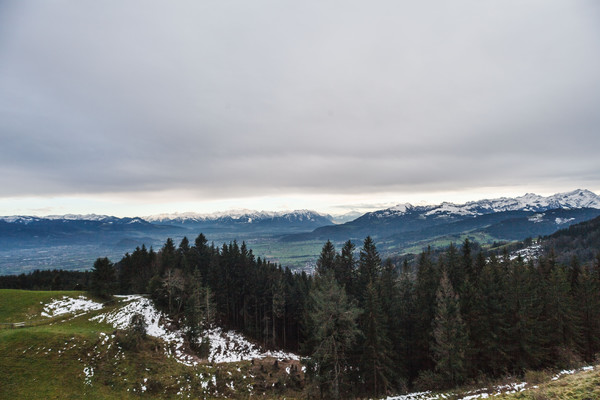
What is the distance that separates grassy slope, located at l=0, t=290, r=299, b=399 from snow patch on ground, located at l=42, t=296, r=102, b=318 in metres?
7.80

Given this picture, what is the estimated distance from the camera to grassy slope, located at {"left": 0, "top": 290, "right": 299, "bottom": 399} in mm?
26859

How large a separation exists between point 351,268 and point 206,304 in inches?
1194

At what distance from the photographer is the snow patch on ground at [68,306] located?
45.9m

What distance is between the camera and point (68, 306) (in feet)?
159

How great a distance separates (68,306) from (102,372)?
27.0 m

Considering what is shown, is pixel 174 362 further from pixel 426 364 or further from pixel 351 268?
pixel 426 364

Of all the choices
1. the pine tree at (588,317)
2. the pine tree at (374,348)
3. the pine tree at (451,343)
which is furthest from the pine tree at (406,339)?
the pine tree at (588,317)

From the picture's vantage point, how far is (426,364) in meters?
36.2

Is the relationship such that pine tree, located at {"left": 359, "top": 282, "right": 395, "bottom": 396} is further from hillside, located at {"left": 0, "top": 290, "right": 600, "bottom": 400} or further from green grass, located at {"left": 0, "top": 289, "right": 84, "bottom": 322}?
green grass, located at {"left": 0, "top": 289, "right": 84, "bottom": 322}

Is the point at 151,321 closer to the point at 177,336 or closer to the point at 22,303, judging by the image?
the point at 177,336

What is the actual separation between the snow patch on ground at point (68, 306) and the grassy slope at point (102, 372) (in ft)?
25.6

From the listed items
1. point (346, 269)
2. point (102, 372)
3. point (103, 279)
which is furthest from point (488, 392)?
point (103, 279)

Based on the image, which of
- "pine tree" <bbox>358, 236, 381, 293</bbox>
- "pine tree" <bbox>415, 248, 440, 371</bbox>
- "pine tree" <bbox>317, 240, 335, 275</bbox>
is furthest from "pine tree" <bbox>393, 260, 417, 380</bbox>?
"pine tree" <bbox>317, 240, 335, 275</bbox>

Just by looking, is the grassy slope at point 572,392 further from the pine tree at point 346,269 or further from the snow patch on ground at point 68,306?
the snow patch on ground at point 68,306
